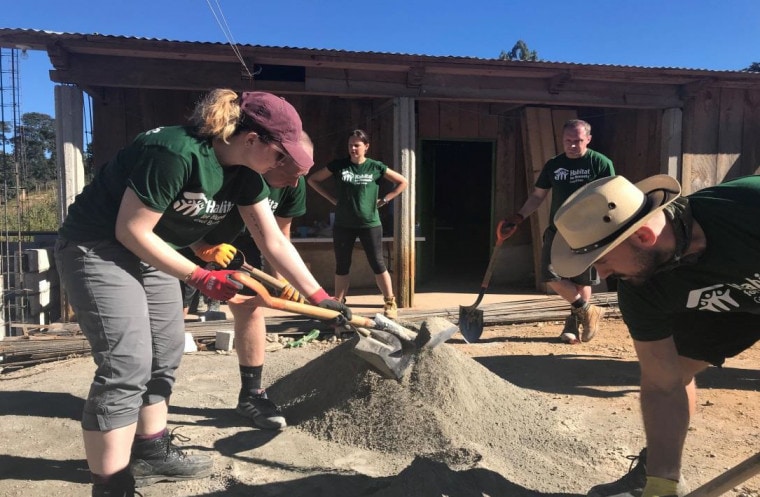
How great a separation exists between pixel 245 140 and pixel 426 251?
6372mm

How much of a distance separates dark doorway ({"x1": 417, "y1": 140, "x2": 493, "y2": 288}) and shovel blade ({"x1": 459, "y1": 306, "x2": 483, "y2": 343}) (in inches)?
147

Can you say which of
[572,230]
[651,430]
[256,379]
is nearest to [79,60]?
[256,379]

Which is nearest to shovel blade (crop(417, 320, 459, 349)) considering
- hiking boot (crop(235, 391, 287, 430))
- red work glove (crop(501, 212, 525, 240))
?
hiking boot (crop(235, 391, 287, 430))

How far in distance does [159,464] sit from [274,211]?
5.40 feet

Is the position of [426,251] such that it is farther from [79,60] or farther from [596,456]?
[596,456]

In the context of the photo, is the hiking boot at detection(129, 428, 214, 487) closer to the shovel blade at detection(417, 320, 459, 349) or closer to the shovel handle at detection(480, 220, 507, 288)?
the shovel blade at detection(417, 320, 459, 349)

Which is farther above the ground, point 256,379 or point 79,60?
point 79,60

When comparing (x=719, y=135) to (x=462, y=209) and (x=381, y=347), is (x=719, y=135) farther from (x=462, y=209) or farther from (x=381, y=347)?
(x=381, y=347)

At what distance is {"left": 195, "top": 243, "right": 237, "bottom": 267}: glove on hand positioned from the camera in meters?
2.68

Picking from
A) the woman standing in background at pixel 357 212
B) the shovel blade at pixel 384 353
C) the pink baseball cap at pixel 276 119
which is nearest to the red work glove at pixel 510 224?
the woman standing in background at pixel 357 212

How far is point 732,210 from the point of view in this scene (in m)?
1.79

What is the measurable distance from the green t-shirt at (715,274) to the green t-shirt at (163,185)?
1.64m

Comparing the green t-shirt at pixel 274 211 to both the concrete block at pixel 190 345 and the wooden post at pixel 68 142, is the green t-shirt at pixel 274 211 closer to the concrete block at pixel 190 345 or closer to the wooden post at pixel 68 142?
the concrete block at pixel 190 345

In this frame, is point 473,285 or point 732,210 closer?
point 732,210
